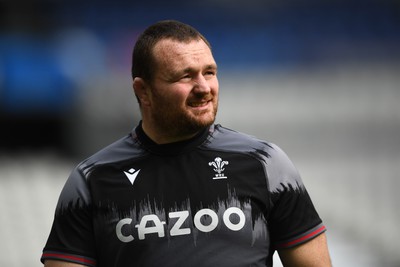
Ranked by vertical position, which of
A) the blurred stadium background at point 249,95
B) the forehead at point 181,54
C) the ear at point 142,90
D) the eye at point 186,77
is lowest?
the blurred stadium background at point 249,95

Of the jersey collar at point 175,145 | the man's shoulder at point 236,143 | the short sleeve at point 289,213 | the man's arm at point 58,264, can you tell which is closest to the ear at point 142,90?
the jersey collar at point 175,145

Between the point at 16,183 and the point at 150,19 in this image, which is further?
the point at 150,19

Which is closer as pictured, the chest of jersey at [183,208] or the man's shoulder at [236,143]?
the chest of jersey at [183,208]

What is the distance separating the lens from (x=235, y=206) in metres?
2.45

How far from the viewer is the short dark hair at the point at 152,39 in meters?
2.49

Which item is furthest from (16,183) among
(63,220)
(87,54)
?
(63,220)

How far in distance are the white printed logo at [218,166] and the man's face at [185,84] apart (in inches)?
4.7

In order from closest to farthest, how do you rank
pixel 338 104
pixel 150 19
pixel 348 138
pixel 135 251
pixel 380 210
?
pixel 135 251, pixel 380 210, pixel 348 138, pixel 338 104, pixel 150 19

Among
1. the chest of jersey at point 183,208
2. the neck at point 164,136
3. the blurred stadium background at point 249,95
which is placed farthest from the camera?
the blurred stadium background at point 249,95

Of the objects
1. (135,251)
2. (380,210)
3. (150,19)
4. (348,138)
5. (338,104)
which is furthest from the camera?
(150,19)

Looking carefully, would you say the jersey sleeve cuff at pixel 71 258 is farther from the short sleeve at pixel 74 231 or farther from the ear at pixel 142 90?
the ear at pixel 142 90

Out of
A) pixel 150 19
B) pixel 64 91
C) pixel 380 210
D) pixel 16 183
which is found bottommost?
pixel 380 210

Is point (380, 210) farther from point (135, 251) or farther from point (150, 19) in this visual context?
point (135, 251)

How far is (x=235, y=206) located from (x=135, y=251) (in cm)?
33
